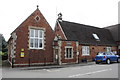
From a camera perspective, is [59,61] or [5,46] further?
[5,46]

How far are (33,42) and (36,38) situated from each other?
71 cm

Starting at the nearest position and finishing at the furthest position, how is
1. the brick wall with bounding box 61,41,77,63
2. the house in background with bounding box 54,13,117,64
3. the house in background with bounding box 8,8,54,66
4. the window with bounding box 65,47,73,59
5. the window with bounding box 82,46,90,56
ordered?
the house in background with bounding box 8,8,54,66
the brick wall with bounding box 61,41,77,63
the house in background with bounding box 54,13,117,64
the window with bounding box 65,47,73,59
the window with bounding box 82,46,90,56

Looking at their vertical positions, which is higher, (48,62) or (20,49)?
(20,49)

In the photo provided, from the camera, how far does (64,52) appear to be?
20.2 metres

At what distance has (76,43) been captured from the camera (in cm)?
2181

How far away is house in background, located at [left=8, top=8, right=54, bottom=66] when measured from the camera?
1702 centimetres

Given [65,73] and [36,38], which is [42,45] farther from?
[65,73]

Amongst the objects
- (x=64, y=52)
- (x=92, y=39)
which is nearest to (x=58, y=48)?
(x=64, y=52)

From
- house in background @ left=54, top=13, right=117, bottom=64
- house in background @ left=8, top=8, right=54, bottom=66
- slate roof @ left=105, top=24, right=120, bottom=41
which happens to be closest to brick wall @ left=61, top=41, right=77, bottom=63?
house in background @ left=54, top=13, right=117, bottom=64

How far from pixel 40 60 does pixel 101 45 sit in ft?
46.4

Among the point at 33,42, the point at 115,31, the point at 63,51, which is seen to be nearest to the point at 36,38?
the point at 33,42

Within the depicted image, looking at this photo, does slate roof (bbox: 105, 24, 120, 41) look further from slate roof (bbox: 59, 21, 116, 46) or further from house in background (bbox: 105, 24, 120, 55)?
slate roof (bbox: 59, 21, 116, 46)

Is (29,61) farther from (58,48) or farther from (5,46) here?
(5,46)

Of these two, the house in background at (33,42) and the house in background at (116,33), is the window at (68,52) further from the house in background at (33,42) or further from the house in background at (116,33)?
the house in background at (116,33)
